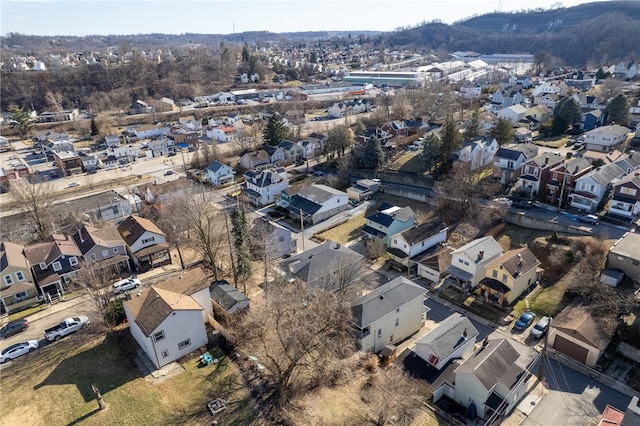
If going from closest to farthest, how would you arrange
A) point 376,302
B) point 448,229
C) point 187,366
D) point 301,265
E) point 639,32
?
1. point 187,366
2. point 376,302
3. point 301,265
4. point 448,229
5. point 639,32

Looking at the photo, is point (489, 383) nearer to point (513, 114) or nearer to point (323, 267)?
point (323, 267)

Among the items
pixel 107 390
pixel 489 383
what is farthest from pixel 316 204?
pixel 107 390

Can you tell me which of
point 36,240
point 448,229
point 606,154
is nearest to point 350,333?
point 448,229

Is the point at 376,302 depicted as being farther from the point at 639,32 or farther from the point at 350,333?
the point at 639,32

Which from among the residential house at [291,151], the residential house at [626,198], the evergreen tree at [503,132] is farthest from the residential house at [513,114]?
the residential house at [291,151]

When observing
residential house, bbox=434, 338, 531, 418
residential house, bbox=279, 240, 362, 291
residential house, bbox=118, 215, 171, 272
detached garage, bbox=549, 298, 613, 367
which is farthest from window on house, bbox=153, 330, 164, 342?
detached garage, bbox=549, 298, 613, 367

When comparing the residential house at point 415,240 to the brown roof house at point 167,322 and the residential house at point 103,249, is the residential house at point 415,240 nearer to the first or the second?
the brown roof house at point 167,322

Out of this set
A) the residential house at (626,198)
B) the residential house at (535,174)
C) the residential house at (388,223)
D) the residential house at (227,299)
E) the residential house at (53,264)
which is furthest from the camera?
the residential house at (535,174)
